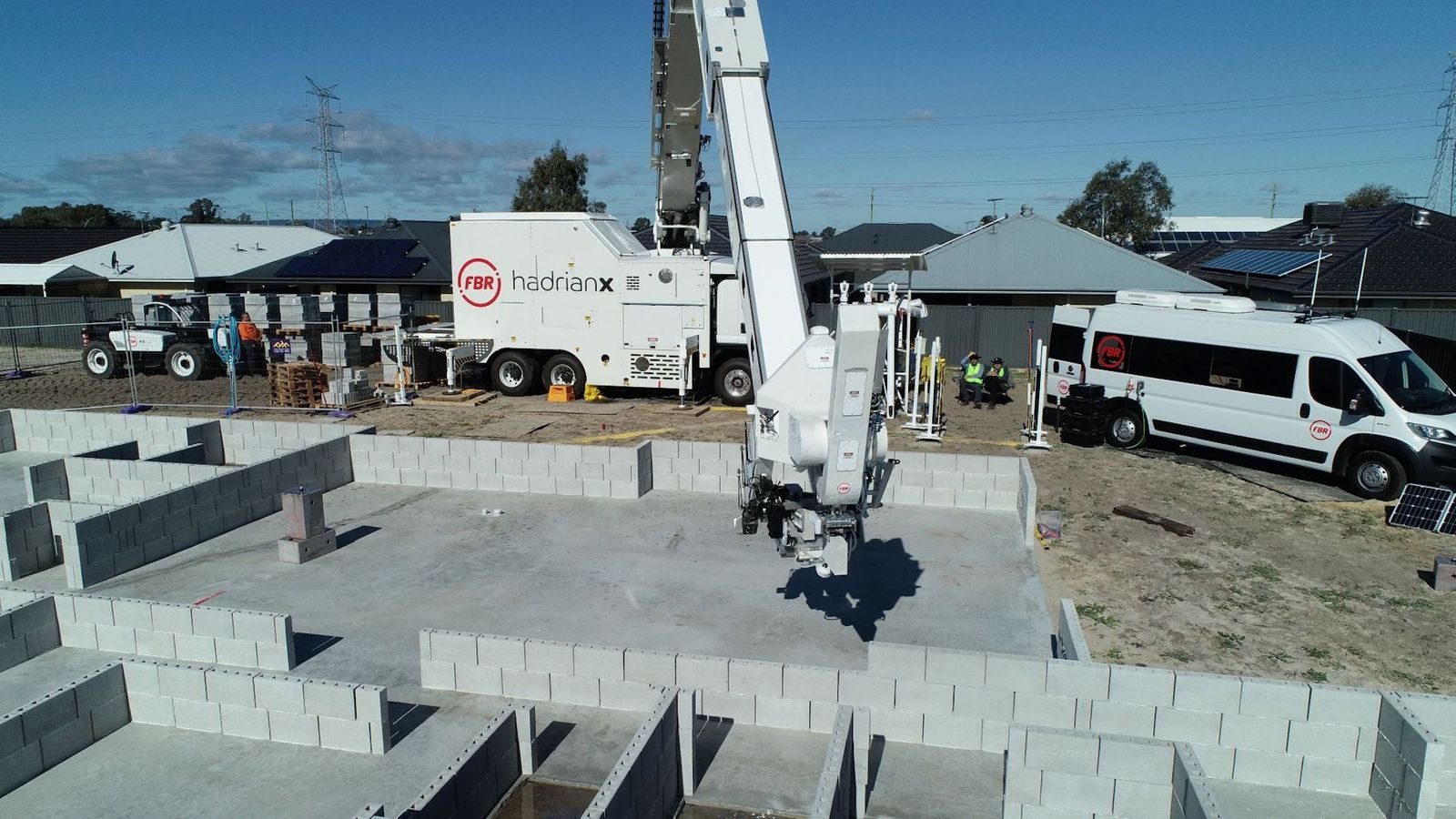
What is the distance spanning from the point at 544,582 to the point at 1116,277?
22.5 metres

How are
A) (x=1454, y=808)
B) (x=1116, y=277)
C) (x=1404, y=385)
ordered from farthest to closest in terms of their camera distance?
(x=1116, y=277), (x=1404, y=385), (x=1454, y=808)

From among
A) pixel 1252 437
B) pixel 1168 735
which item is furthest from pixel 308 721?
pixel 1252 437

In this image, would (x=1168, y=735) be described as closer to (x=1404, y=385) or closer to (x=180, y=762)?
(x=180, y=762)

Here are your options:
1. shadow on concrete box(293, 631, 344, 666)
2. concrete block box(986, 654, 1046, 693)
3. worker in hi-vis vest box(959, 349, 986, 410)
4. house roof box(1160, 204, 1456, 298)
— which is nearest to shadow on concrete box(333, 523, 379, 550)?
shadow on concrete box(293, 631, 344, 666)

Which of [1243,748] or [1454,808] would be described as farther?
[1243,748]

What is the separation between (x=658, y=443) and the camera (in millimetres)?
14039

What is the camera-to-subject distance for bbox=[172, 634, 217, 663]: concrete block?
8.34m

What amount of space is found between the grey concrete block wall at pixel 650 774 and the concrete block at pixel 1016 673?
2.40 m

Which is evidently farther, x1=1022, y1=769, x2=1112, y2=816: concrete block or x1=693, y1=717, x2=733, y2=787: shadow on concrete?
x1=693, y1=717, x2=733, y2=787: shadow on concrete

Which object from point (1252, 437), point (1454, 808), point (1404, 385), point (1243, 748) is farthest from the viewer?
point (1252, 437)

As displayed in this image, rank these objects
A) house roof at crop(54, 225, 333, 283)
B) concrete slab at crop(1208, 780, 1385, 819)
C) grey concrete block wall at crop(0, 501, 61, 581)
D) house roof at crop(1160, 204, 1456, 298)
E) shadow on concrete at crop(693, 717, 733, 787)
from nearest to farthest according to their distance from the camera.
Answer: concrete slab at crop(1208, 780, 1385, 819) < shadow on concrete at crop(693, 717, 733, 787) < grey concrete block wall at crop(0, 501, 61, 581) < house roof at crop(1160, 204, 1456, 298) < house roof at crop(54, 225, 333, 283)

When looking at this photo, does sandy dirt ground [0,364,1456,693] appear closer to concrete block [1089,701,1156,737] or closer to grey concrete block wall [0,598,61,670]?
concrete block [1089,701,1156,737]

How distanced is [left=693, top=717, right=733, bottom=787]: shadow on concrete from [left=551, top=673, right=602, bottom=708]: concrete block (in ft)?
2.96

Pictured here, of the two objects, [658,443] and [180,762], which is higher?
[658,443]
